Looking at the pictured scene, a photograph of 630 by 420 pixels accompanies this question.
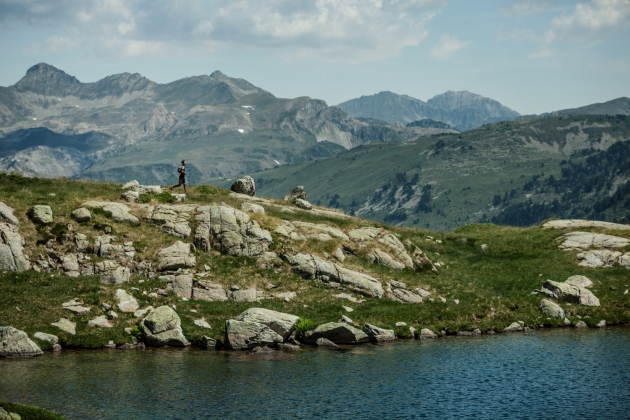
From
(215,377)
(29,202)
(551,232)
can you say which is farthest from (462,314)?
(29,202)

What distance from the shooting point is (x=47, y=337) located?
4416cm

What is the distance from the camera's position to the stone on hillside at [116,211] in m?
60.6

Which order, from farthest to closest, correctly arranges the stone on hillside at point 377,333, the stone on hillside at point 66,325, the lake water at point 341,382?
the stone on hillside at point 377,333
the stone on hillside at point 66,325
the lake water at point 341,382

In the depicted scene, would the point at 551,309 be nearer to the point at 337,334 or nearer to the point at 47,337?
the point at 337,334

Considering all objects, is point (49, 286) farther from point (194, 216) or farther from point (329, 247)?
point (329, 247)

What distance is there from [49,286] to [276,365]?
21.5 meters

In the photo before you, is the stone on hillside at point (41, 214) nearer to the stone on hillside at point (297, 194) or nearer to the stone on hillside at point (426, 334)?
the stone on hillside at point (426, 334)

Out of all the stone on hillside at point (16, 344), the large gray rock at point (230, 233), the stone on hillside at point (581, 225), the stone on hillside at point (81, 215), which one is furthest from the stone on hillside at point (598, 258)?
the stone on hillside at point (16, 344)

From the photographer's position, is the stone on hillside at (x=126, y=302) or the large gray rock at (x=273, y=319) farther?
the stone on hillside at (x=126, y=302)

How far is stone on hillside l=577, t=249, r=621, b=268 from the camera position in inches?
2721

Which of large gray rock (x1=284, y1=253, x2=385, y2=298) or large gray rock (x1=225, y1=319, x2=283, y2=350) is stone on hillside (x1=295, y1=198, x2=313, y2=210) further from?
large gray rock (x1=225, y1=319, x2=283, y2=350)

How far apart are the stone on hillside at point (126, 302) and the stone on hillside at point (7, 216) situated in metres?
13.1

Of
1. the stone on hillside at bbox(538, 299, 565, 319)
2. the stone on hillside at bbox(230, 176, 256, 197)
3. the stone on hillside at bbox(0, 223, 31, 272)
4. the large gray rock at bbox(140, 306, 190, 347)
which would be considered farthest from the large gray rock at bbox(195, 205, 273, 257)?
the stone on hillside at bbox(538, 299, 565, 319)

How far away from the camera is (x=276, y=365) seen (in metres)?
42.5
